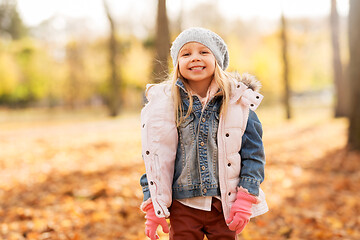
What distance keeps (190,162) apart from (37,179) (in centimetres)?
478

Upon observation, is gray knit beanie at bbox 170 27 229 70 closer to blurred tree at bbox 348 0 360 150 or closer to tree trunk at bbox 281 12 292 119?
blurred tree at bbox 348 0 360 150

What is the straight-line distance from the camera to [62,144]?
972 centimetres

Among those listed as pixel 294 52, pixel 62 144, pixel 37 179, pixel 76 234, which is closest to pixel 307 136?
pixel 62 144

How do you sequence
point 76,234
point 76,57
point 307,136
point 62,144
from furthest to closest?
point 76,57 → point 307,136 → point 62,144 → point 76,234

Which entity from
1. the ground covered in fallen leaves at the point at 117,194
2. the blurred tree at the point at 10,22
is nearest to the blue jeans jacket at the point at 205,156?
the ground covered in fallen leaves at the point at 117,194

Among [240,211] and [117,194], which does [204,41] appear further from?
[117,194]

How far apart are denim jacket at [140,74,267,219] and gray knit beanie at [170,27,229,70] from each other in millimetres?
223

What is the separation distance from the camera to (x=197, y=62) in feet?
6.69

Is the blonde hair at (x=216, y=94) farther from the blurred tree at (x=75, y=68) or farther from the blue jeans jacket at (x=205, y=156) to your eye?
the blurred tree at (x=75, y=68)

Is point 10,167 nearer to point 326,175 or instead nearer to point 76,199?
point 76,199

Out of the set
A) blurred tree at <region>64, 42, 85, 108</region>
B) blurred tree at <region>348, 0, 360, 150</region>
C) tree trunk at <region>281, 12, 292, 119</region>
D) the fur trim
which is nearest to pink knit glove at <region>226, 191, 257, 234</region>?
the fur trim

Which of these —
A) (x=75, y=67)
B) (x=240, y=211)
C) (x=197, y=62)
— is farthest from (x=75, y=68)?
(x=240, y=211)

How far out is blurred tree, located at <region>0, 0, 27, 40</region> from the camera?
49.3 m

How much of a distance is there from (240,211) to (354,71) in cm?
698
